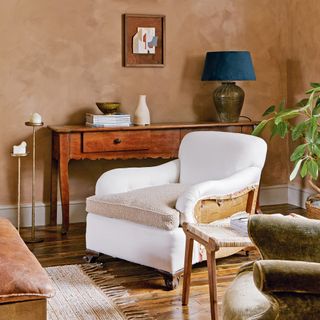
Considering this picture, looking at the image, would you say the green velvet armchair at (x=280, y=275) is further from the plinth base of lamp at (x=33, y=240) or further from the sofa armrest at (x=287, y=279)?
the plinth base of lamp at (x=33, y=240)

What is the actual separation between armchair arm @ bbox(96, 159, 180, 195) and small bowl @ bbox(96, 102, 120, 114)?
74 centimetres

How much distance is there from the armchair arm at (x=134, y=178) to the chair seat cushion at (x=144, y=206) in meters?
0.14

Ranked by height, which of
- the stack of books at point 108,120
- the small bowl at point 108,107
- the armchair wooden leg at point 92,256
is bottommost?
the armchair wooden leg at point 92,256

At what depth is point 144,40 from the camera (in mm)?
5191

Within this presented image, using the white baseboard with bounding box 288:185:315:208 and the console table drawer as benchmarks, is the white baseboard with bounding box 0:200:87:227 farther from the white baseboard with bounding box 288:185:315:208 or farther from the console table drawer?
the white baseboard with bounding box 288:185:315:208

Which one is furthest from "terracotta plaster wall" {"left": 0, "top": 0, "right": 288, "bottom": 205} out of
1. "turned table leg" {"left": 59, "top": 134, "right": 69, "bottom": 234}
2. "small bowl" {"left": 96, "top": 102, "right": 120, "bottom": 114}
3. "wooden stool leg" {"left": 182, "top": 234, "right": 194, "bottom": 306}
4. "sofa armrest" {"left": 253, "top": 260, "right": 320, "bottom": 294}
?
"sofa armrest" {"left": 253, "top": 260, "right": 320, "bottom": 294}

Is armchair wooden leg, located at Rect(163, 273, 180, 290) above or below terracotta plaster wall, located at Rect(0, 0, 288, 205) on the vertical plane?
below

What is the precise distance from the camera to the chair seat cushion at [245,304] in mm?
1980

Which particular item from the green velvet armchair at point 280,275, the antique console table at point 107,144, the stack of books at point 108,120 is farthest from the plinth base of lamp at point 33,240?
the green velvet armchair at point 280,275

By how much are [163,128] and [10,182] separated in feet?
3.98

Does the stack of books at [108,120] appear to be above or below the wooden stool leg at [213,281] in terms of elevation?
above

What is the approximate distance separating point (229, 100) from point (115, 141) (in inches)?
39.7

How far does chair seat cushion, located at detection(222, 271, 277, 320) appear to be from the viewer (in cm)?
198

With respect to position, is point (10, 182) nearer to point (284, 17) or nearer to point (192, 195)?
point (192, 195)
